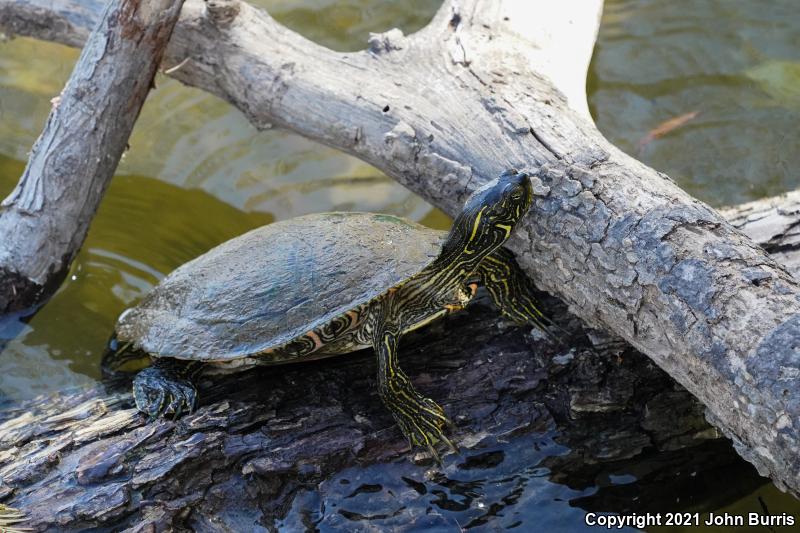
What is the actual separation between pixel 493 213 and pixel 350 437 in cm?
89

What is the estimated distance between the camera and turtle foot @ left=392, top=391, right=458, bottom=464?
2.71m

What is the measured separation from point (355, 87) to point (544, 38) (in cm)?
88

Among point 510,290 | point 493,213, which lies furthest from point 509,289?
point 493,213

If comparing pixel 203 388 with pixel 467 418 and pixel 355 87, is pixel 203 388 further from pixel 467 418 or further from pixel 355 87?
pixel 355 87

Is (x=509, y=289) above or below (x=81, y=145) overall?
below

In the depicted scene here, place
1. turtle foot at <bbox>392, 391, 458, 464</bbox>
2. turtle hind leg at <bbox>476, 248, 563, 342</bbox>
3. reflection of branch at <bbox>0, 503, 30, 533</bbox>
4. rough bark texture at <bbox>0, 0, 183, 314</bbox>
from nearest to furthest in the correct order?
1. reflection of branch at <bbox>0, 503, 30, 533</bbox>
2. turtle foot at <bbox>392, 391, 458, 464</bbox>
3. turtle hind leg at <bbox>476, 248, 563, 342</bbox>
4. rough bark texture at <bbox>0, 0, 183, 314</bbox>

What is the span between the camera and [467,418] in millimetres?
2795

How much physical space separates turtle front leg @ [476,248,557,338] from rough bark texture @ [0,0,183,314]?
1701 mm

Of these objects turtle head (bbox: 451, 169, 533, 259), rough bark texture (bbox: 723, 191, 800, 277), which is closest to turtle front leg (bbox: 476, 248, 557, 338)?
turtle head (bbox: 451, 169, 533, 259)

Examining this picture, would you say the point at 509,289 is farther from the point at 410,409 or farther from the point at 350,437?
the point at 350,437

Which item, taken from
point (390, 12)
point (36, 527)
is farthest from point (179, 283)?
point (390, 12)

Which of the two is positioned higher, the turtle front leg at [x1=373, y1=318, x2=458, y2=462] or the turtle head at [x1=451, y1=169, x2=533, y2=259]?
the turtle head at [x1=451, y1=169, x2=533, y2=259]

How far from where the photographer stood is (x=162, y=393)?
2.82 metres

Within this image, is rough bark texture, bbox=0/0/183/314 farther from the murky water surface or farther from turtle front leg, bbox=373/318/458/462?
turtle front leg, bbox=373/318/458/462
